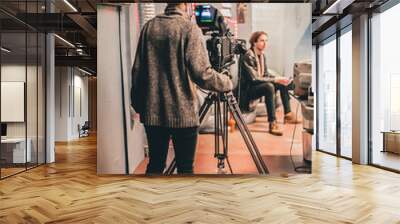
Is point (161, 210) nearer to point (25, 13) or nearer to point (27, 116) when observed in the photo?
point (27, 116)

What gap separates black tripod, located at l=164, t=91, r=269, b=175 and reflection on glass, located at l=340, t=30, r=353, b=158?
357cm

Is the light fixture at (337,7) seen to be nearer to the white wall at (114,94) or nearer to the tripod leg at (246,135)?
the tripod leg at (246,135)

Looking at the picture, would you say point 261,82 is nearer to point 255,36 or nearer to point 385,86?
point 255,36

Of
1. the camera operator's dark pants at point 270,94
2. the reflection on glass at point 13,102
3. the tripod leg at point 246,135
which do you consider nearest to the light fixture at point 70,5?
the reflection on glass at point 13,102

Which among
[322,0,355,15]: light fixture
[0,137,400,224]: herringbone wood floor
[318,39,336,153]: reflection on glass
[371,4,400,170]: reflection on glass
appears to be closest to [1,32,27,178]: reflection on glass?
[0,137,400,224]: herringbone wood floor

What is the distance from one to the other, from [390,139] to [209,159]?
3.73 metres

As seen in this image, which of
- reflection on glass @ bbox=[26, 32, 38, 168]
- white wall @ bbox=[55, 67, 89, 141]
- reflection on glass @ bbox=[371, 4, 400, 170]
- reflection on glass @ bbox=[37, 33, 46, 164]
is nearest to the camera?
reflection on glass @ bbox=[371, 4, 400, 170]

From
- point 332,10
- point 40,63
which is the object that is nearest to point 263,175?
point 332,10

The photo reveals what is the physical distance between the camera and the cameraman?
20.4 ft

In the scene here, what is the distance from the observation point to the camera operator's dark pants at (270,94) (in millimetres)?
6324

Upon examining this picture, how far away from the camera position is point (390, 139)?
7.38 m

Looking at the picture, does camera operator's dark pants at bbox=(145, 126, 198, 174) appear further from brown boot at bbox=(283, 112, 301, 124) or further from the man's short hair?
the man's short hair

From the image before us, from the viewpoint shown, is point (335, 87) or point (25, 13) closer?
point (25, 13)

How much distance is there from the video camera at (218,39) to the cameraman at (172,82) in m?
0.13
